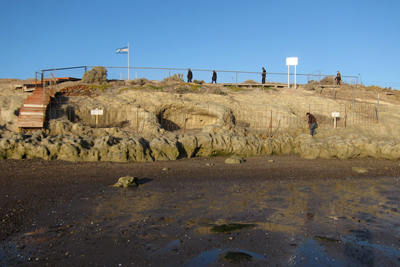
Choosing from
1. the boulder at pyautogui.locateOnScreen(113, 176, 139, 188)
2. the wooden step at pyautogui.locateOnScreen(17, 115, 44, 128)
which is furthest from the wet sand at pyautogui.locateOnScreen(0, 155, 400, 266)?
the wooden step at pyautogui.locateOnScreen(17, 115, 44, 128)

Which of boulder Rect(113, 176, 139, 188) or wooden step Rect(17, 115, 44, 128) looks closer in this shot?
boulder Rect(113, 176, 139, 188)

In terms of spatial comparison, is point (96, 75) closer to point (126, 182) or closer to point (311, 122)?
point (311, 122)

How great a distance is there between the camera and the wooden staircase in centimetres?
1758

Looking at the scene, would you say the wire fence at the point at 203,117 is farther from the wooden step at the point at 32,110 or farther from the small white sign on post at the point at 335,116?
the wooden step at the point at 32,110

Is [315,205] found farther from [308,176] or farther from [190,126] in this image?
[190,126]

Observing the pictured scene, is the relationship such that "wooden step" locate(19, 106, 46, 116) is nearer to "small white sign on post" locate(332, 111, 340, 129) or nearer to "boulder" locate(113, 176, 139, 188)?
"boulder" locate(113, 176, 139, 188)

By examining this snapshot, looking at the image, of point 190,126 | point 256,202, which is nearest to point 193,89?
point 190,126

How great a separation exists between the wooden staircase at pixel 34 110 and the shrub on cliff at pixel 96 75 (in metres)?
6.18

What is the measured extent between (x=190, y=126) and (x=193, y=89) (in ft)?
15.9

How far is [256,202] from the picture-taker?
9352 mm

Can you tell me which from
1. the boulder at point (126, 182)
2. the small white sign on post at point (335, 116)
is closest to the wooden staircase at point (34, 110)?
the boulder at point (126, 182)

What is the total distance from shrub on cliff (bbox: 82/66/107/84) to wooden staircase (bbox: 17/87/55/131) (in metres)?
6.18

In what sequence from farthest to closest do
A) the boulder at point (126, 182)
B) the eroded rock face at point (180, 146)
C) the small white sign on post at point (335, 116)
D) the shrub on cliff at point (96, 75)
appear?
the shrub on cliff at point (96, 75), the small white sign on post at point (335, 116), the eroded rock face at point (180, 146), the boulder at point (126, 182)

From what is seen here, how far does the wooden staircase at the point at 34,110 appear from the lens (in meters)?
17.6
